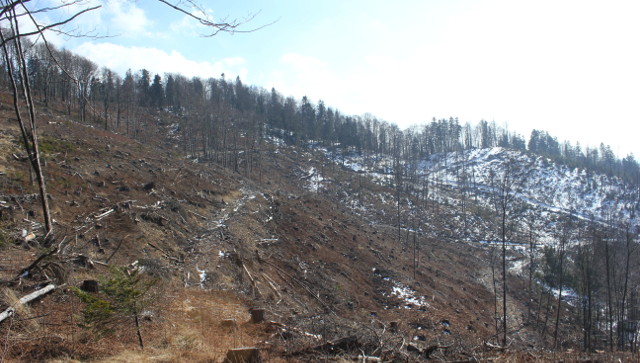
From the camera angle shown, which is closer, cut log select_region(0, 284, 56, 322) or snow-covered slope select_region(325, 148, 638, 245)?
cut log select_region(0, 284, 56, 322)

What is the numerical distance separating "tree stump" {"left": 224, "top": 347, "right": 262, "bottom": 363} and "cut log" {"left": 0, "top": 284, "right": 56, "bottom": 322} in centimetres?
327

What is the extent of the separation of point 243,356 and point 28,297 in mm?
4114

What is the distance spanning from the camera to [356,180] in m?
67.5

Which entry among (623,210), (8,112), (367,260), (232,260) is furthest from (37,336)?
(623,210)

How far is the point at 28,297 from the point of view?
6102 mm

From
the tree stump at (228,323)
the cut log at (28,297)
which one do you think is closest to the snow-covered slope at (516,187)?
the tree stump at (228,323)

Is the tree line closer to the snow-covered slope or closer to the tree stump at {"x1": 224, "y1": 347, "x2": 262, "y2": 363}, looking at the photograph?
the snow-covered slope

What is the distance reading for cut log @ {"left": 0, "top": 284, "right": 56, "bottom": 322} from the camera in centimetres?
515

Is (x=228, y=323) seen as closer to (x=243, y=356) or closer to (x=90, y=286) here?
(x=90, y=286)

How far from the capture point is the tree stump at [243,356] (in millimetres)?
4876

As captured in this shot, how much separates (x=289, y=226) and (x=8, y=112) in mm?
24572

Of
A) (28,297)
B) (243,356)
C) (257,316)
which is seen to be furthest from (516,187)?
(28,297)

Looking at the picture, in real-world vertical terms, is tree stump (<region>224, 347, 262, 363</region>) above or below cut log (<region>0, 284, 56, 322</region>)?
below

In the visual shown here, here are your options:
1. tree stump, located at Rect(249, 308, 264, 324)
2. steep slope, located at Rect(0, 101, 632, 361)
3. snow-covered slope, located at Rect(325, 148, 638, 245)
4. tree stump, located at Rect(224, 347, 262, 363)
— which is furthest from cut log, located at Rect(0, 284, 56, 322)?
snow-covered slope, located at Rect(325, 148, 638, 245)
